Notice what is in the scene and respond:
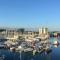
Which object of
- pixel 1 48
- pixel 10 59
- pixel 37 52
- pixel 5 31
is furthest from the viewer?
pixel 5 31

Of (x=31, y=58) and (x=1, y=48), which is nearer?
(x=31, y=58)

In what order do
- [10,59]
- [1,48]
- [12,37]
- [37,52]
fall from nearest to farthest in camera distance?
[10,59] → [37,52] → [1,48] → [12,37]

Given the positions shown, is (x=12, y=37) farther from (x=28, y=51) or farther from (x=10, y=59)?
(x=10, y=59)

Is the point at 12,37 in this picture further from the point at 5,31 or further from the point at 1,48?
the point at 1,48

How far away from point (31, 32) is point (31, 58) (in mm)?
9327

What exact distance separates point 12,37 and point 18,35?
735 millimetres

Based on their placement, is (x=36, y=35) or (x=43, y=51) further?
(x=36, y=35)

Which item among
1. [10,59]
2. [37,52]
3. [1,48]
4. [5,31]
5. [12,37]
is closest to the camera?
[10,59]

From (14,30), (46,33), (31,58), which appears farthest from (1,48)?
(46,33)

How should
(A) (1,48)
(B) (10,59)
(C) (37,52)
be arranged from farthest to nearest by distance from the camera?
1. (A) (1,48)
2. (C) (37,52)
3. (B) (10,59)

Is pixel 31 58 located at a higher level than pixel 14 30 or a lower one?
lower

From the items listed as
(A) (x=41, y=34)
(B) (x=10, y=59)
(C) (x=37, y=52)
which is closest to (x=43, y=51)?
(C) (x=37, y=52)

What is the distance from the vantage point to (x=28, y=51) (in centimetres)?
1046

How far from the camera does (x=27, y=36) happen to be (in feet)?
57.4
